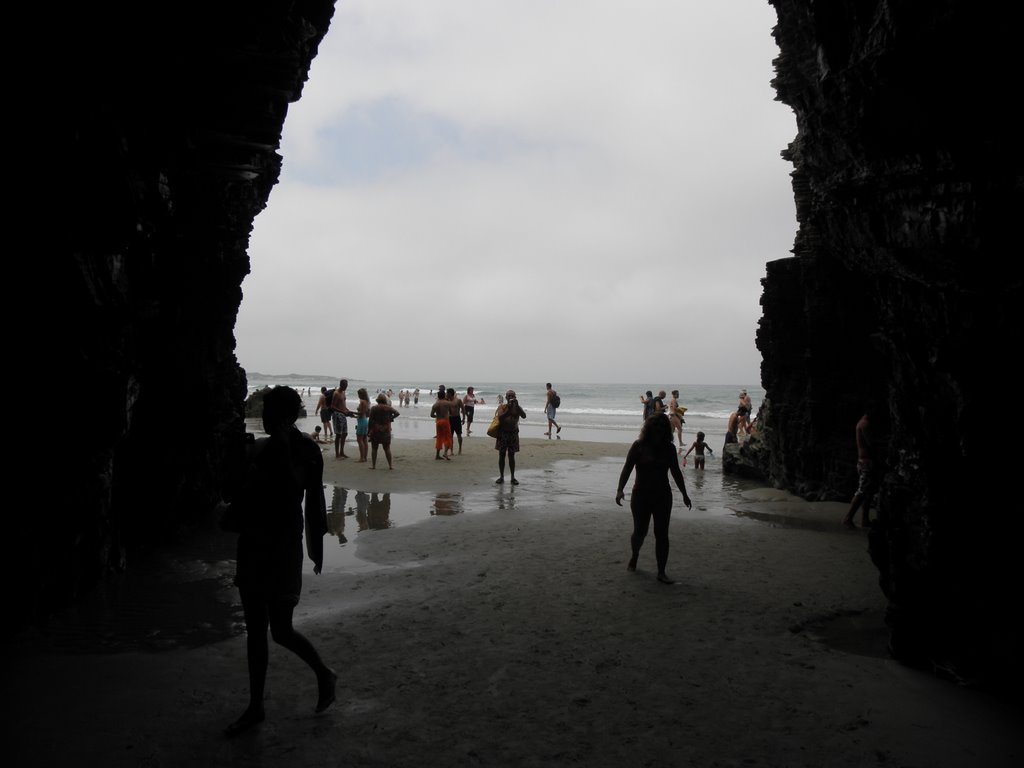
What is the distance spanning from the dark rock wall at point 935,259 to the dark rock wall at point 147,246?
4880 mm

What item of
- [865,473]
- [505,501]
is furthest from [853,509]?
[505,501]

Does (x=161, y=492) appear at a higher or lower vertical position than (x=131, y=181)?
lower

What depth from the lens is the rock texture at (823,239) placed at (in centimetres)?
407

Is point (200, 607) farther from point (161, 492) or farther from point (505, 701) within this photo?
point (505, 701)

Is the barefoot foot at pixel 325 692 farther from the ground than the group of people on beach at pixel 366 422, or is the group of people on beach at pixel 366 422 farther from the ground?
the group of people on beach at pixel 366 422

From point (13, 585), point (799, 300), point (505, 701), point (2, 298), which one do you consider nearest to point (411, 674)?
point (505, 701)

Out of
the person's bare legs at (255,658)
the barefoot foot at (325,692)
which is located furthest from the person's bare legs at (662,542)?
the person's bare legs at (255,658)

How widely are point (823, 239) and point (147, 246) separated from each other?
6999 mm

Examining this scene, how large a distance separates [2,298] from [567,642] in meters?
5.52

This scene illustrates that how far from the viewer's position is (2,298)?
5.17 m

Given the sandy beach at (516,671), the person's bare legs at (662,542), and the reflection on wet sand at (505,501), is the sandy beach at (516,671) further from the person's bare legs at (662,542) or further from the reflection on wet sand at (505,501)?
the reflection on wet sand at (505,501)

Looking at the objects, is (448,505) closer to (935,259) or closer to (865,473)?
(865,473)

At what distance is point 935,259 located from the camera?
14.4ft

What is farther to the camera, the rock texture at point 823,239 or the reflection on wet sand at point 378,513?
the reflection on wet sand at point 378,513
